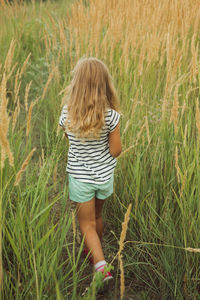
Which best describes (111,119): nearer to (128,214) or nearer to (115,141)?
(115,141)

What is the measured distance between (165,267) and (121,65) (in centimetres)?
146

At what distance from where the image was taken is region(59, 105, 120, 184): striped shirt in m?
1.63

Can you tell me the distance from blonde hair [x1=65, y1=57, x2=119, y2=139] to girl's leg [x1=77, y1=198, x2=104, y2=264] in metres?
0.38

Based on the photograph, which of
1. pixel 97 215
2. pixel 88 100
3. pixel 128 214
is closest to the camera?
pixel 128 214

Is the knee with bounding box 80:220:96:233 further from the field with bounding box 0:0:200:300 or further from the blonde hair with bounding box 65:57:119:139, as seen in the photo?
the blonde hair with bounding box 65:57:119:139

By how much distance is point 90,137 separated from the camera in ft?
5.26

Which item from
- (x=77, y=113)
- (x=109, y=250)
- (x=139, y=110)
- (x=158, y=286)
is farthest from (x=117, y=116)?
(x=158, y=286)

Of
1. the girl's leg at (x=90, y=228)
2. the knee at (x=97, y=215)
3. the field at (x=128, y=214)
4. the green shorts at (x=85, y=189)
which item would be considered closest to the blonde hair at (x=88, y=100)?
the field at (x=128, y=214)

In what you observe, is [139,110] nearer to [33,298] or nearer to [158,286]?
[158,286]

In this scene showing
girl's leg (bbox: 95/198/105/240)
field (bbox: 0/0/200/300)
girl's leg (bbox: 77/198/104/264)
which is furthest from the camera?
girl's leg (bbox: 95/198/105/240)

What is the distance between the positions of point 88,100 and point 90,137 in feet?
0.62

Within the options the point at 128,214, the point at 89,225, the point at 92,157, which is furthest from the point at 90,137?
the point at 128,214

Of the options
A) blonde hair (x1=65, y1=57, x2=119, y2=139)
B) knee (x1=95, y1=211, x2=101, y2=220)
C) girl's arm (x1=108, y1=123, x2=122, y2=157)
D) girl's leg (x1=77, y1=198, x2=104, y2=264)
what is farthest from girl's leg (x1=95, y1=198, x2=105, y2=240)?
blonde hair (x1=65, y1=57, x2=119, y2=139)

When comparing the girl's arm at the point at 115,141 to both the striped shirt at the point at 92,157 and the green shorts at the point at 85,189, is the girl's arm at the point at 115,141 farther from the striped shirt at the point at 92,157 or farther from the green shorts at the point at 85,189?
the green shorts at the point at 85,189
